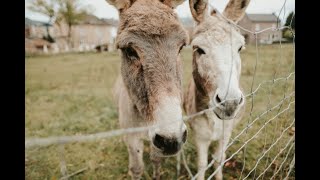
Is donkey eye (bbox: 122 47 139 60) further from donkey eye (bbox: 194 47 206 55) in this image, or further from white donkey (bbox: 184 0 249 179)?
donkey eye (bbox: 194 47 206 55)

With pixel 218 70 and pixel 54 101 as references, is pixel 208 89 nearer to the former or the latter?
pixel 218 70

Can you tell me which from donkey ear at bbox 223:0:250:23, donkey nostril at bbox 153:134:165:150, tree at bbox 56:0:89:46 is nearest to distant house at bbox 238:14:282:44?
donkey ear at bbox 223:0:250:23

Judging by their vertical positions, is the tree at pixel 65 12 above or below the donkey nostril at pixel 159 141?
above

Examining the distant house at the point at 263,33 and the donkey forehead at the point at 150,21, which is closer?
the donkey forehead at the point at 150,21

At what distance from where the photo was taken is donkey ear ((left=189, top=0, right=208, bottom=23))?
10.0 feet

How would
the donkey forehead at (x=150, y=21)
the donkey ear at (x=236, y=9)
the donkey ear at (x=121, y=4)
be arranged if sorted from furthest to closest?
the donkey ear at (x=236, y=9) → the donkey ear at (x=121, y=4) → the donkey forehead at (x=150, y=21)

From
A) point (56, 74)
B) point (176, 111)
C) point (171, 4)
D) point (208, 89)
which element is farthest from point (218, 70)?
point (56, 74)

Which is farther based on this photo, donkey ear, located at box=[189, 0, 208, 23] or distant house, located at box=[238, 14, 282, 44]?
distant house, located at box=[238, 14, 282, 44]

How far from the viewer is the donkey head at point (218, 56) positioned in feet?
7.95

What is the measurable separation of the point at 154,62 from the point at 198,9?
1311 mm

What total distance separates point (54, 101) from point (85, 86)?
2414 millimetres

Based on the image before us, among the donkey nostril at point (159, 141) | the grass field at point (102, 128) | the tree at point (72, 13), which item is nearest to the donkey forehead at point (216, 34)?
the grass field at point (102, 128)

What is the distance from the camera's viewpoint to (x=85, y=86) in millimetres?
10484

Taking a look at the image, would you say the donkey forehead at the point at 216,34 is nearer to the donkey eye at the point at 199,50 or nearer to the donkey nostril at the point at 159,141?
the donkey eye at the point at 199,50
